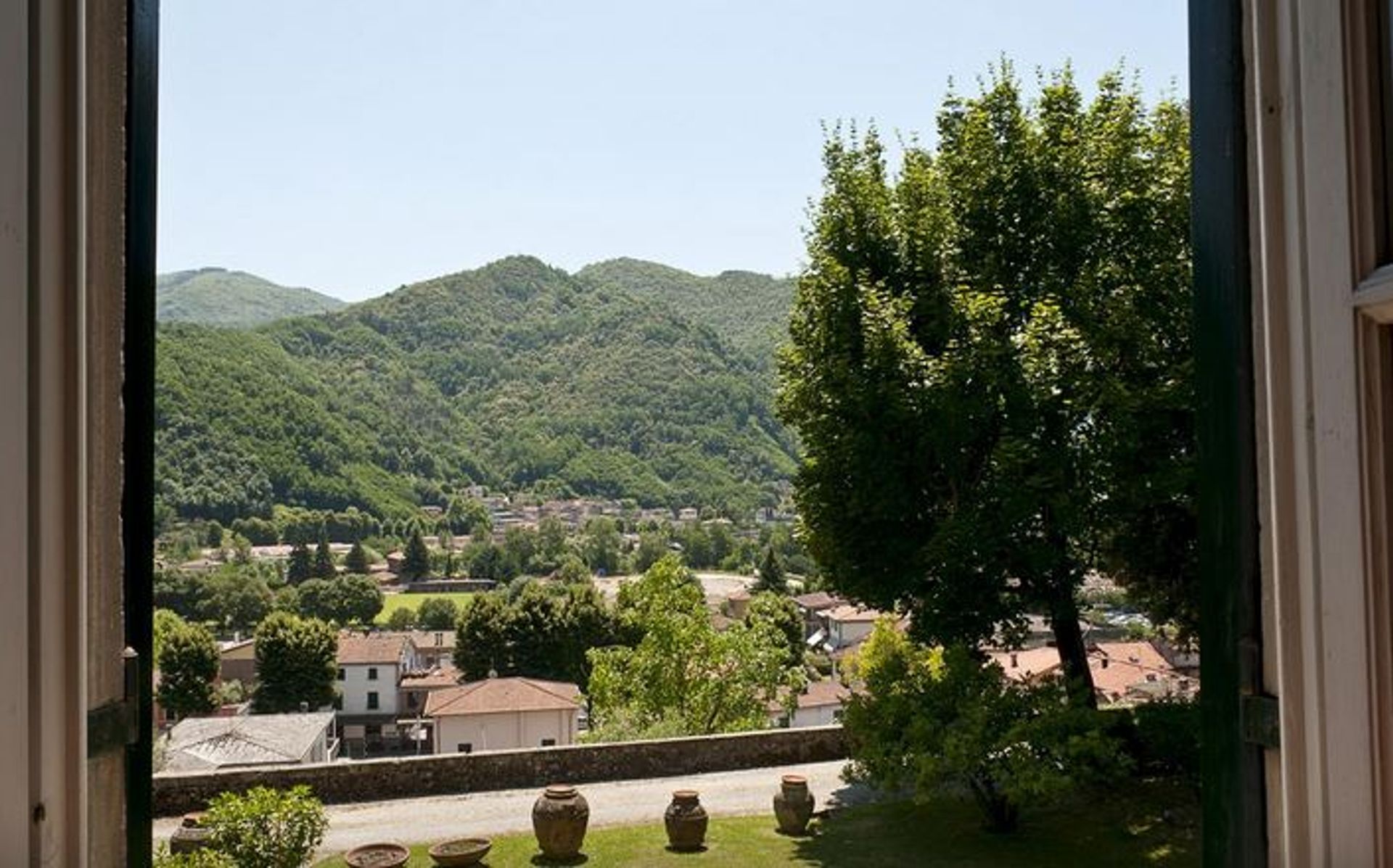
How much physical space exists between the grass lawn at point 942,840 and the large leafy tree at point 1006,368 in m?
1.39

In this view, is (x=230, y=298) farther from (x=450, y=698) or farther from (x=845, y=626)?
(x=450, y=698)

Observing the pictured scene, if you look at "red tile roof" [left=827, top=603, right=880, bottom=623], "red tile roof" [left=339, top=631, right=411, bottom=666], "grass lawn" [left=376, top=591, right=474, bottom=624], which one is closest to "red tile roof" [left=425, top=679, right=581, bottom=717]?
"red tile roof" [left=339, top=631, right=411, bottom=666]

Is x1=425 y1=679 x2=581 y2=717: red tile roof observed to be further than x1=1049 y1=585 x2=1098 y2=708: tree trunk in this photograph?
Yes

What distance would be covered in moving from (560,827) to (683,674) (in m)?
5.51

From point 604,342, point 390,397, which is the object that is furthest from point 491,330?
point 390,397

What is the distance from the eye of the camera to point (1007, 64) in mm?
13078

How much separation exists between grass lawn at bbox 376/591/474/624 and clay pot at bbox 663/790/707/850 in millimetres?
34778

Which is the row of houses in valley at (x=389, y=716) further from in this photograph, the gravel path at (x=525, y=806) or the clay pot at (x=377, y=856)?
the clay pot at (x=377, y=856)

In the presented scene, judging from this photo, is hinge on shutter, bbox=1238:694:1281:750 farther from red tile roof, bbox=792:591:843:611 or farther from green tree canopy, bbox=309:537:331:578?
green tree canopy, bbox=309:537:331:578

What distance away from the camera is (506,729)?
82.9ft

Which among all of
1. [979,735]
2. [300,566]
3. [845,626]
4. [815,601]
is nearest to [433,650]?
[300,566]

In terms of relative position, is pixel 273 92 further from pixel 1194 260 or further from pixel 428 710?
pixel 1194 260

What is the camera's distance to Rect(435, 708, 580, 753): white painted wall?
989 inches

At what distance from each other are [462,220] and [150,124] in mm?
78735
